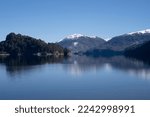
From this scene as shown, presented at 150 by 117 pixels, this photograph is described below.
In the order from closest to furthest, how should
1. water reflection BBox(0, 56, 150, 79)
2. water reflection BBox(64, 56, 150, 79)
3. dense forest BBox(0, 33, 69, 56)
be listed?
water reflection BBox(64, 56, 150, 79) → water reflection BBox(0, 56, 150, 79) → dense forest BBox(0, 33, 69, 56)

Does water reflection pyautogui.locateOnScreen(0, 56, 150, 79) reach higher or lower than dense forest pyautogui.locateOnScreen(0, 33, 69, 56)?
lower

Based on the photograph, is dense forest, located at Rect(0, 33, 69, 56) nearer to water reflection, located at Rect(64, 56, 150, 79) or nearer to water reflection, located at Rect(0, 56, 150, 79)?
water reflection, located at Rect(0, 56, 150, 79)

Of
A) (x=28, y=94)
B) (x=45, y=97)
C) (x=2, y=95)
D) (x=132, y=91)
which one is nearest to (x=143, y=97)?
(x=132, y=91)

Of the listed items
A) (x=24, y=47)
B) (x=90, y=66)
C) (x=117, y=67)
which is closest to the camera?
(x=117, y=67)

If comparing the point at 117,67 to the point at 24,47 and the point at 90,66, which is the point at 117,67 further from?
the point at 24,47

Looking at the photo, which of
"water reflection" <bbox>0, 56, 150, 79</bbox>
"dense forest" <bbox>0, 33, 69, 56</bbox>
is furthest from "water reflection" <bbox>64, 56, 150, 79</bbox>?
"dense forest" <bbox>0, 33, 69, 56</bbox>

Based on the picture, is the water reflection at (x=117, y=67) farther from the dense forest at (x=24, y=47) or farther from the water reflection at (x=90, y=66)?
the dense forest at (x=24, y=47)

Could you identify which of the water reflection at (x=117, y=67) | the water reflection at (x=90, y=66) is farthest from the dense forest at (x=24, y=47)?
the water reflection at (x=117, y=67)

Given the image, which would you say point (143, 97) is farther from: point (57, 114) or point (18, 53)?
point (18, 53)

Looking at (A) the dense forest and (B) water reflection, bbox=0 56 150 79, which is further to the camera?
(A) the dense forest

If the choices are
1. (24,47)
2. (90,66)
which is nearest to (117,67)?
(90,66)

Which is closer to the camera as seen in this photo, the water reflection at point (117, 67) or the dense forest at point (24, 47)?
the water reflection at point (117, 67)
